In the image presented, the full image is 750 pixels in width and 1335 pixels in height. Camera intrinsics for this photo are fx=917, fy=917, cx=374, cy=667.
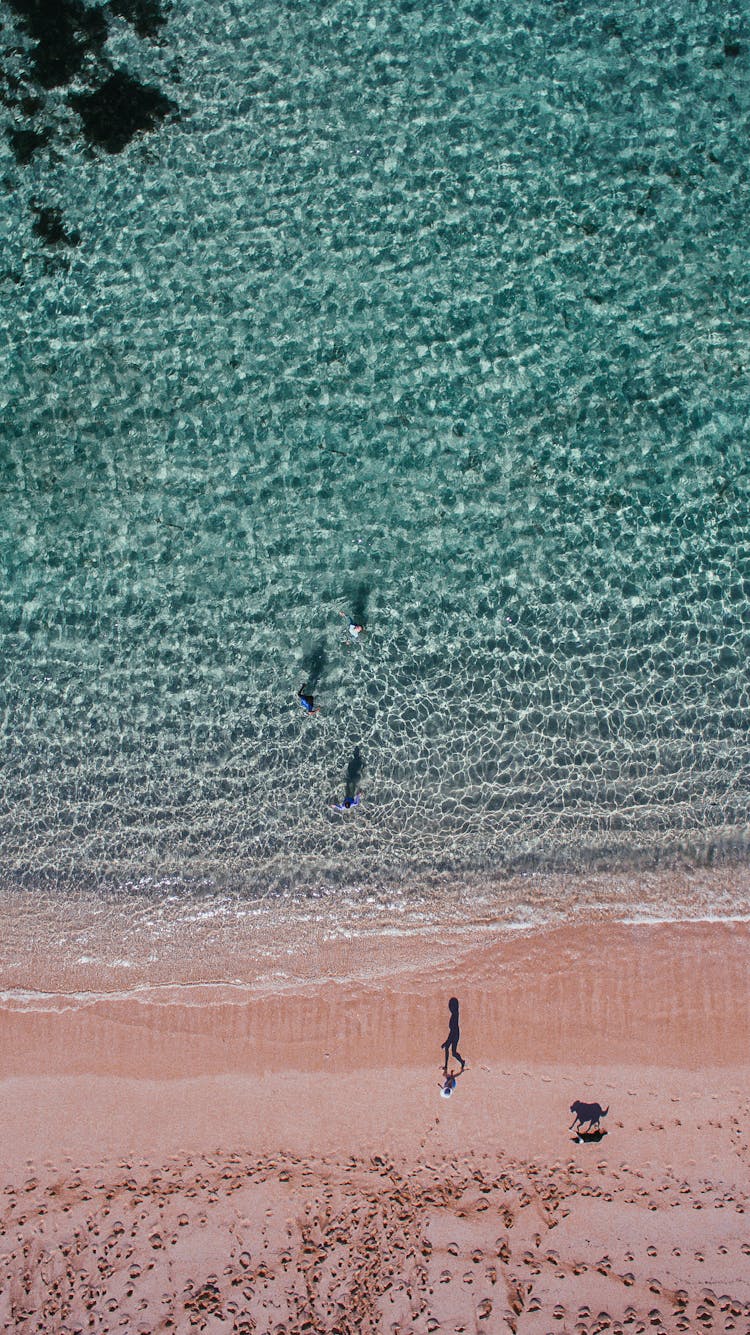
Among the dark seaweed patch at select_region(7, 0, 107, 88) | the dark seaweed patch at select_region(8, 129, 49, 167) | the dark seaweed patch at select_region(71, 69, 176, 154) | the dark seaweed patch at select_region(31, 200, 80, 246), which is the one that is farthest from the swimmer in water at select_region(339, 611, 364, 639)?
the dark seaweed patch at select_region(7, 0, 107, 88)

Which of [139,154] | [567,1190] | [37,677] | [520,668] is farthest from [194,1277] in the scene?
[139,154]

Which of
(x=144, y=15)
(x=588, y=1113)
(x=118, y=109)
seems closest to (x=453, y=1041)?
(x=588, y=1113)

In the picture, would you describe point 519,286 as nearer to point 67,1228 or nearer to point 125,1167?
point 125,1167

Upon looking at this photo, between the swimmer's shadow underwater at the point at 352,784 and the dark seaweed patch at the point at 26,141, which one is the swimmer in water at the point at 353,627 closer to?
the swimmer's shadow underwater at the point at 352,784

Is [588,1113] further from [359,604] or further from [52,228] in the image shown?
[52,228]

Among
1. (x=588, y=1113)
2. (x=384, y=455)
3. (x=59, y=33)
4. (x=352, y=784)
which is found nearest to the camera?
(x=588, y=1113)

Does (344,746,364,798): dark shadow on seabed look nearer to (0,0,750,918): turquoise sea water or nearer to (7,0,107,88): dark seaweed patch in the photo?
(0,0,750,918): turquoise sea water

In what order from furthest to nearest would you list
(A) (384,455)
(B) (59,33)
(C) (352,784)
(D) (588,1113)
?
(B) (59,33) < (A) (384,455) < (C) (352,784) < (D) (588,1113)

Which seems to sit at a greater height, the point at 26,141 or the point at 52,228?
the point at 26,141
